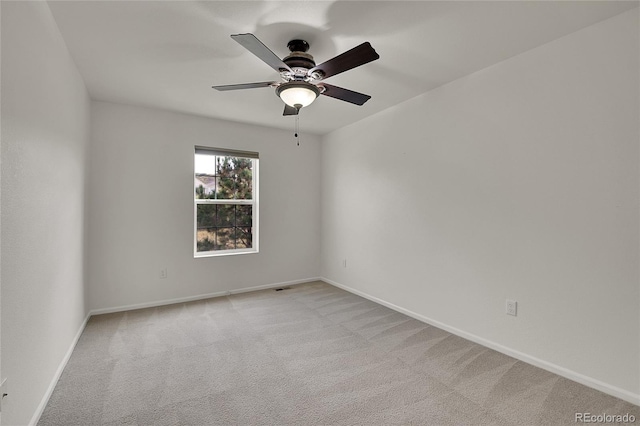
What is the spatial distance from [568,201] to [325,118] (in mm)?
2811

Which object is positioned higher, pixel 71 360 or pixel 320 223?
pixel 320 223

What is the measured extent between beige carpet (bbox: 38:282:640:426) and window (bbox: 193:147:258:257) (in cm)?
128

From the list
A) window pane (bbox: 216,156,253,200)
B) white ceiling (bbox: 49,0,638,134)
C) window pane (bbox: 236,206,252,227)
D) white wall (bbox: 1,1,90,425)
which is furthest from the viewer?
window pane (bbox: 236,206,252,227)

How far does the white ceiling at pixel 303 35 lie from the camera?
1.85 metres

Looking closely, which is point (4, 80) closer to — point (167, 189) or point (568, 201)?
point (167, 189)

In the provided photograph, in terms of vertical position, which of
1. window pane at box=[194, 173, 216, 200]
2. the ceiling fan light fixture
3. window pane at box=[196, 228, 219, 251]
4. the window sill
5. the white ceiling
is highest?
the white ceiling

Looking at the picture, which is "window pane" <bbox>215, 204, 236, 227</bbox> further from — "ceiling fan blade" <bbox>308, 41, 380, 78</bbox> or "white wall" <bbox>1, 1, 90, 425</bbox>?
"ceiling fan blade" <bbox>308, 41, 380, 78</bbox>

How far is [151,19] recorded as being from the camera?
1.96 m

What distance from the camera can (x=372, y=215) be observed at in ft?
13.0

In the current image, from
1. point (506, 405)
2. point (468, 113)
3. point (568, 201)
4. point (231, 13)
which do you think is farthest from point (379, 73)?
point (506, 405)

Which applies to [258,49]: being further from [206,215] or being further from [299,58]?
[206,215]

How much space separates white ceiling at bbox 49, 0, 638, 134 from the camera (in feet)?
6.07

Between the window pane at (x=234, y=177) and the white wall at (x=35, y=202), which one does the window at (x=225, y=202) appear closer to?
the window pane at (x=234, y=177)

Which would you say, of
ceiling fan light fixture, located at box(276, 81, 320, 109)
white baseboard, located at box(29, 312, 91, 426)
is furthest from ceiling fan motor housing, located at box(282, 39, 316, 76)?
white baseboard, located at box(29, 312, 91, 426)
